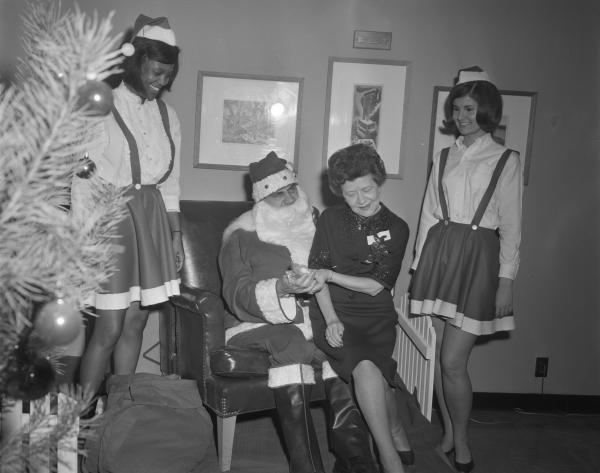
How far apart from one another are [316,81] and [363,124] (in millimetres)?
332

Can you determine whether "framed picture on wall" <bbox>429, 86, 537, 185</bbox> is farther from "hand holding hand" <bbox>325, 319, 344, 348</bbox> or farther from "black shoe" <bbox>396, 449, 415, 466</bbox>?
"black shoe" <bbox>396, 449, 415, 466</bbox>

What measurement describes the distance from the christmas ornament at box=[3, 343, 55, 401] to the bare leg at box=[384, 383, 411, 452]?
1.74 m

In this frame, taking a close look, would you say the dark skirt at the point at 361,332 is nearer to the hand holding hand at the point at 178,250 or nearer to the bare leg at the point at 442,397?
the bare leg at the point at 442,397

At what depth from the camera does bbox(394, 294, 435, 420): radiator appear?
8.51ft

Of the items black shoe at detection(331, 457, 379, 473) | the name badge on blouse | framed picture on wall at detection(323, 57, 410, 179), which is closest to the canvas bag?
black shoe at detection(331, 457, 379, 473)

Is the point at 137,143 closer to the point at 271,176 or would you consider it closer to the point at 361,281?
the point at 271,176

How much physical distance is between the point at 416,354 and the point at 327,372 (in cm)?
66

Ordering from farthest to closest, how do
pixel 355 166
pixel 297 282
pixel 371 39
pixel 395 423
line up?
pixel 371 39 → pixel 395 423 → pixel 355 166 → pixel 297 282

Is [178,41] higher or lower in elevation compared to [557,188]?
higher

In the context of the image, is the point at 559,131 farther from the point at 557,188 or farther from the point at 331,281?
the point at 331,281

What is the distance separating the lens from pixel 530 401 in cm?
328

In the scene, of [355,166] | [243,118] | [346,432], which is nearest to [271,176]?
[355,166]

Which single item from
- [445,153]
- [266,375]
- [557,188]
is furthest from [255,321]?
[557,188]

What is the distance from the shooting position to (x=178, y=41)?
2.96 metres
